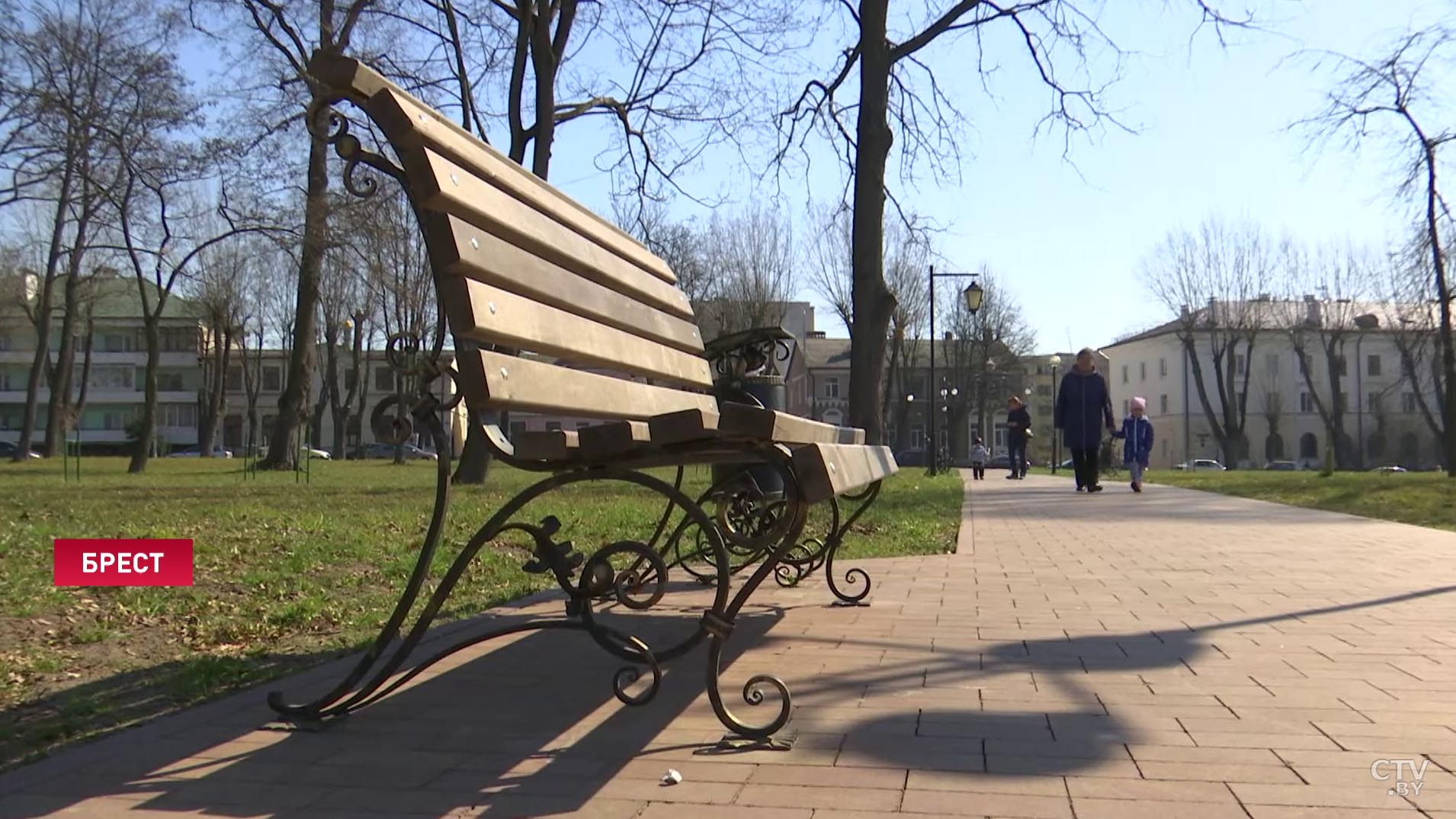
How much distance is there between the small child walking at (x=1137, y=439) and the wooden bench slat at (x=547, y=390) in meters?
12.9

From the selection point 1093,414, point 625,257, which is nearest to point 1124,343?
point 1093,414

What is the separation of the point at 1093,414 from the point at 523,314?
1212 centimetres

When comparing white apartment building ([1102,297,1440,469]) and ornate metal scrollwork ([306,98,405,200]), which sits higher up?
white apartment building ([1102,297,1440,469])

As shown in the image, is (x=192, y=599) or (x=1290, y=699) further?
(x=192, y=599)

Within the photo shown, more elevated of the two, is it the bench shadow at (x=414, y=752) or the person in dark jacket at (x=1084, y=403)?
the person in dark jacket at (x=1084, y=403)

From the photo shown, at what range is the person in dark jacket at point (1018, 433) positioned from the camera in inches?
933

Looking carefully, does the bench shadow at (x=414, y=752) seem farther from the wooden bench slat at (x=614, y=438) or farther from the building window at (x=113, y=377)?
the building window at (x=113, y=377)

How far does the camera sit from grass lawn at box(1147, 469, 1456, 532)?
40.9 feet

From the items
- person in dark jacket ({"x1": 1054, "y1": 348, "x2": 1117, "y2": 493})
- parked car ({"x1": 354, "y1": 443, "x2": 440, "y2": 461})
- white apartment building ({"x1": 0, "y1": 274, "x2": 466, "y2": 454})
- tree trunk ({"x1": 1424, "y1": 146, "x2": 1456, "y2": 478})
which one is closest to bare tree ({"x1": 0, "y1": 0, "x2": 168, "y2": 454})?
person in dark jacket ({"x1": 1054, "y1": 348, "x2": 1117, "y2": 493})

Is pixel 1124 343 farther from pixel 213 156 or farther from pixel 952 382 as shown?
pixel 213 156

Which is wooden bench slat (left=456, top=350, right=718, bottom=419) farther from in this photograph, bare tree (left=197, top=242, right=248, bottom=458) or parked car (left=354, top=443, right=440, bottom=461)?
parked car (left=354, top=443, right=440, bottom=461)

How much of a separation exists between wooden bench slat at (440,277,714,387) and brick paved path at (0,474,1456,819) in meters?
1.07

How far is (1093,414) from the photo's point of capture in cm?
1443

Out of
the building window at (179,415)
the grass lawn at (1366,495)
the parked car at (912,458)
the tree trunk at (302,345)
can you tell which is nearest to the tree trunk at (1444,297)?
the grass lawn at (1366,495)
